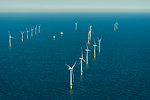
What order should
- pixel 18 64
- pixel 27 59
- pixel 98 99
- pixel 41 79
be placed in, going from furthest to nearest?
pixel 27 59
pixel 18 64
pixel 41 79
pixel 98 99

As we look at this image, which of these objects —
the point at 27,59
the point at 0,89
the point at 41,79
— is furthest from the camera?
the point at 27,59

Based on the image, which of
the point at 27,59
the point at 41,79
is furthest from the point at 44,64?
the point at 41,79

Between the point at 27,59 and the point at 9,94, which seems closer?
the point at 9,94

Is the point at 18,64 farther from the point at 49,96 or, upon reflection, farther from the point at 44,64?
the point at 49,96

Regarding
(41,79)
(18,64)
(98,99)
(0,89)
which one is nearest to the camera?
(98,99)

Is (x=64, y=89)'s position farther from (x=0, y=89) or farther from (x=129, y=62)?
(x=129, y=62)

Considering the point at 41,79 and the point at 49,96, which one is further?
the point at 41,79

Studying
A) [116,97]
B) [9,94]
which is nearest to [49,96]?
[9,94]

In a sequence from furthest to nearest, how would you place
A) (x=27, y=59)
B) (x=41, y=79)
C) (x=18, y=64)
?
(x=27, y=59), (x=18, y=64), (x=41, y=79)
